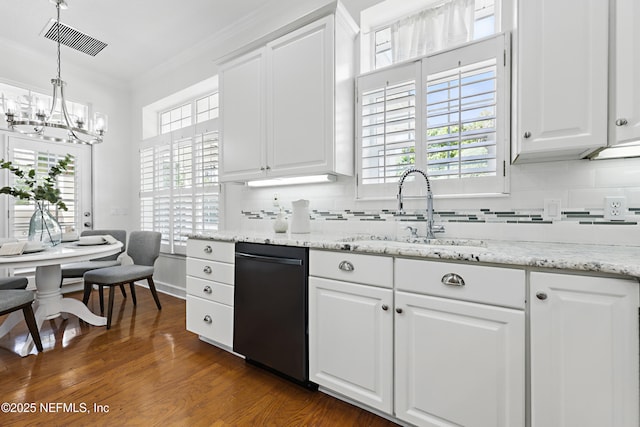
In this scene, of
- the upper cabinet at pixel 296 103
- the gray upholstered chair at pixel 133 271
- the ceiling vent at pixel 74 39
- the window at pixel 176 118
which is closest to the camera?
the upper cabinet at pixel 296 103

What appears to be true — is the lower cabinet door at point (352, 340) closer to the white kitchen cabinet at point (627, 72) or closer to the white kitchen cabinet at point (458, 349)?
the white kitchen cabinet at point (458, 349)

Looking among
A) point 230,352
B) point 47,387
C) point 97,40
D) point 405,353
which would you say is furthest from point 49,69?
point 405,353

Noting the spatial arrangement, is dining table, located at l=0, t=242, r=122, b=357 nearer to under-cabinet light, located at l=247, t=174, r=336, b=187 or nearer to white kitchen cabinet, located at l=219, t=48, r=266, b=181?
white kitchen cabinet, located at l=219, t=48, r=266, b=181

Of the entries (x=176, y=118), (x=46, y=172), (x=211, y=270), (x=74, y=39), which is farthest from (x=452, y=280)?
(x=46, y=172)

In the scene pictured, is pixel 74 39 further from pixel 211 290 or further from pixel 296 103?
pixel 211 290

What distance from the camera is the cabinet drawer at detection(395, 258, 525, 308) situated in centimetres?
110

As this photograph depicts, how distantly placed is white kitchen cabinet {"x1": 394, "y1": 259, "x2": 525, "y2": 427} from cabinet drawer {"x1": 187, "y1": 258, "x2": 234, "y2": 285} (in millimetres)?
1223

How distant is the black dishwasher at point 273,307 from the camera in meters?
1.66

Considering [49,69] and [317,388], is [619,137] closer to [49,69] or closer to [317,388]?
[317,388]

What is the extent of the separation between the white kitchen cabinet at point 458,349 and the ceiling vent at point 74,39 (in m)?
4.01

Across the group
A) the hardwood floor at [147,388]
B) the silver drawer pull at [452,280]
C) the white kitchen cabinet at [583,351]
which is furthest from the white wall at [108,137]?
the white kitchen cabinet at [583,351]

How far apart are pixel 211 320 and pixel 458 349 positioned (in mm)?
1705

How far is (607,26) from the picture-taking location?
1.17 metres

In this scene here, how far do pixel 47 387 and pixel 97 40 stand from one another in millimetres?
3423
